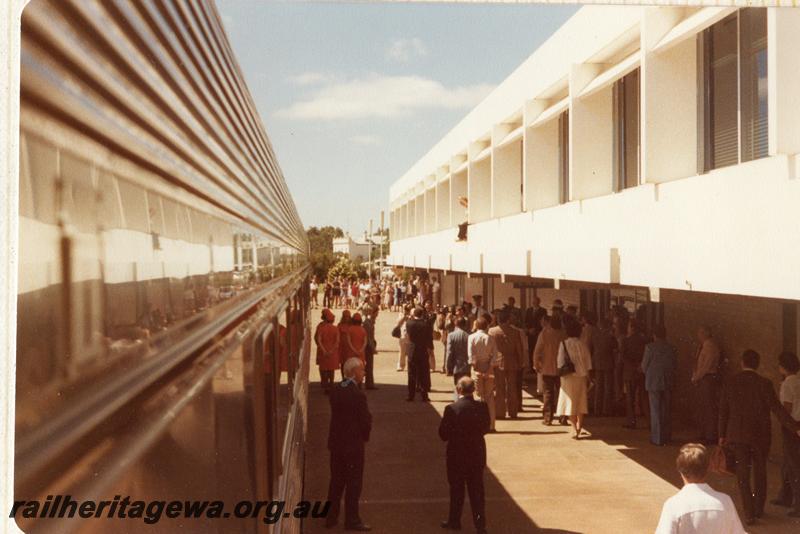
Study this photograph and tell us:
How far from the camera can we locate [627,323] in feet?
44.4

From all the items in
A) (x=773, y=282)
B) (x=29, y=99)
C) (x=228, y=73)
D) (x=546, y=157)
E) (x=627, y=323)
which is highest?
(x=546, y=157)

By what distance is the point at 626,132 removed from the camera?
1366 centimetres

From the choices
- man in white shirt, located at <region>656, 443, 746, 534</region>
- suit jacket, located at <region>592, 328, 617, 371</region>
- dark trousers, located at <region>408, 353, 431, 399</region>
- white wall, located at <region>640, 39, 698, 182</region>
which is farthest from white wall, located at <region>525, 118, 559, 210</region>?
man in white shirt, located at <region>656, 443, 746, 534</region>

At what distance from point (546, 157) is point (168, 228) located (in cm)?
1471

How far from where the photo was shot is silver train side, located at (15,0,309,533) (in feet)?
3.03

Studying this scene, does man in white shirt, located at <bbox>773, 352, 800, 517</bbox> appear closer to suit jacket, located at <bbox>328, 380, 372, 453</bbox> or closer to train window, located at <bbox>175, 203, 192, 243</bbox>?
suit jacket, located at <bbox>328, 380, 372, 453</bbox>

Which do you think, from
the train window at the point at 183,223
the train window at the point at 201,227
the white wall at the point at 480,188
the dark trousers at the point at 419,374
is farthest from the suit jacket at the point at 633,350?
the train window at the point at 183,223

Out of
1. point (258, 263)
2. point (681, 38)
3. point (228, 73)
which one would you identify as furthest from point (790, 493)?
point (228, 73)

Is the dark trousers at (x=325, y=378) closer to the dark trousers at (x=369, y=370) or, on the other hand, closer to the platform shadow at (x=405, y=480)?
the platform shadow at (x=405, y=480)

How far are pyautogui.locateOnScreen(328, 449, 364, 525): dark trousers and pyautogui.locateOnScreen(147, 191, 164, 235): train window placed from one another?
6.41 m

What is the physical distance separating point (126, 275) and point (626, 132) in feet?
43.1

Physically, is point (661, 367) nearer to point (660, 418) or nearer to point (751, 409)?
point (660, 418)

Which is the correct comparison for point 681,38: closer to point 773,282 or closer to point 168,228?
point 773,282

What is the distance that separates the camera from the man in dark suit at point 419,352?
47.4ft
